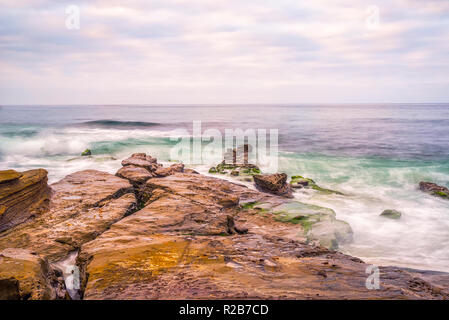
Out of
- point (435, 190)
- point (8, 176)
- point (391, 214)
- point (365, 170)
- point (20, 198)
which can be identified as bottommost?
point (391, 214)

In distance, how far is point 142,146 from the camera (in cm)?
2580

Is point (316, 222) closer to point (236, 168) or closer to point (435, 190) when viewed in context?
point (236, 168)

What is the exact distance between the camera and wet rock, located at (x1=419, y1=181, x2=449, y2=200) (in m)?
12.0

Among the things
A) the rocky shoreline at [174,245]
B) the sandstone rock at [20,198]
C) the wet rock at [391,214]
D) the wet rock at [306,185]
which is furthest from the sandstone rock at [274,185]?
the sandstone rock at [20,198]

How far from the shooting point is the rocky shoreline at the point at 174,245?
11.8 feet

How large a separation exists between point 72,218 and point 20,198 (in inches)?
54.7

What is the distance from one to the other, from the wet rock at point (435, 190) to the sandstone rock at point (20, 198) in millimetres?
14010

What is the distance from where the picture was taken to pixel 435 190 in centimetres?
1252

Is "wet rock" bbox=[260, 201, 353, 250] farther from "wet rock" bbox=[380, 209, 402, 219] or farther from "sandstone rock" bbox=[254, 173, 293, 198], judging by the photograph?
"wet rock" bbox=[380, 209, 402, 219]

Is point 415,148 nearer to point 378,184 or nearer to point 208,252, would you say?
point 378,184

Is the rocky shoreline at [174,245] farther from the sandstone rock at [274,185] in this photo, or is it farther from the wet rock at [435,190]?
the wet rock at [435,190]

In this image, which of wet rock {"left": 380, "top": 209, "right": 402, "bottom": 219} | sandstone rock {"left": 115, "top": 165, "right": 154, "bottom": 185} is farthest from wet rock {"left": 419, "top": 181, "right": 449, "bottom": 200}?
sandstone rock {"left": 115, "top": 165, "right": 154, "bottom": 185}

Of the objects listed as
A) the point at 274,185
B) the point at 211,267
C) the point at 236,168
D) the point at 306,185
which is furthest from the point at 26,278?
the point at 236,168
